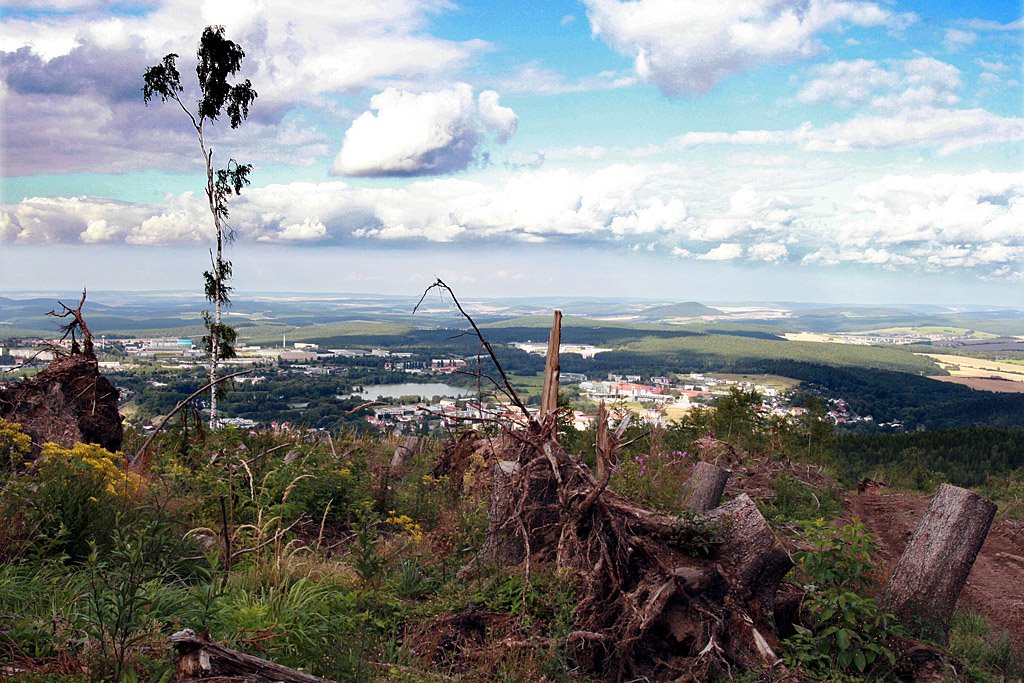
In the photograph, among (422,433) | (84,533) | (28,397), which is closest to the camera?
(84,533)

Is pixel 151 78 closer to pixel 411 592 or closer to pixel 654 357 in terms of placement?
pixel 411 592

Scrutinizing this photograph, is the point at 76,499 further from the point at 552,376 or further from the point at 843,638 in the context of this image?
the point at 843,638

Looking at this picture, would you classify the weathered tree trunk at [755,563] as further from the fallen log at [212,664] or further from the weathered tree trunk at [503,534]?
the fallen log at [212,664]

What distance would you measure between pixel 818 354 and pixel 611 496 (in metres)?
75.8

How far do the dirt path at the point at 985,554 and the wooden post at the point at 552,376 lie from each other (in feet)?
13.0

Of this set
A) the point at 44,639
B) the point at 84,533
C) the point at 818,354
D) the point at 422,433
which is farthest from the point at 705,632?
the point at 818,354

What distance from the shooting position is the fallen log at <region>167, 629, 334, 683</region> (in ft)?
10.2

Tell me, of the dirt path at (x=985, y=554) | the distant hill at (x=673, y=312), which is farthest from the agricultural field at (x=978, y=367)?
the distant hill at (x=673, y=312)

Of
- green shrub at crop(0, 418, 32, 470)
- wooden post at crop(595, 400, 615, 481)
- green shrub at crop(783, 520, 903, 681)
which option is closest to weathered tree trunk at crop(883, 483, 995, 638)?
green shrub at crop(783, 520, 903, 681)

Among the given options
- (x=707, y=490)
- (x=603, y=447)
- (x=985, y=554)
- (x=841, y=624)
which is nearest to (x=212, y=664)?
(x=603, y=447)

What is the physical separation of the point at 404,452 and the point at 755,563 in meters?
6.27

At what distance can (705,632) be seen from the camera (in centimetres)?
521

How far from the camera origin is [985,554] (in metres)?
8.81

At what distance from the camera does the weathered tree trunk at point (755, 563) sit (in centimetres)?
552
